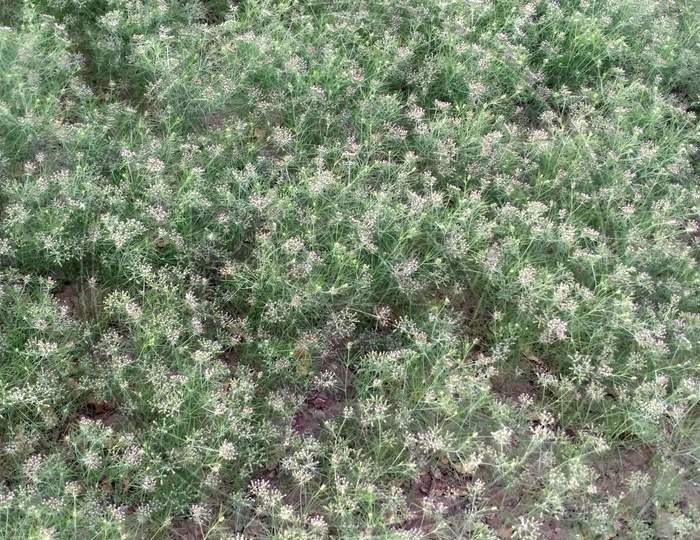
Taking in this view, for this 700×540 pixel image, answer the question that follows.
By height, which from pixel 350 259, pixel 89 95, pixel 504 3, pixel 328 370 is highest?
pixel 504 3

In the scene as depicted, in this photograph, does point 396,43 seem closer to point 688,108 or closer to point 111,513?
point 688,108

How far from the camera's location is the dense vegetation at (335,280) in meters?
3.35

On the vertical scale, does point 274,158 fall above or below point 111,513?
above

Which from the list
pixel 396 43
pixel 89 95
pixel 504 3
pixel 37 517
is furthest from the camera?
pixel 504 3

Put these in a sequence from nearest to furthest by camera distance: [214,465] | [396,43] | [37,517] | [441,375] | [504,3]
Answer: [37,517]
[214,465]
[441,375]
[396,43]
[504,3]

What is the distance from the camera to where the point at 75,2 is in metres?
4.84

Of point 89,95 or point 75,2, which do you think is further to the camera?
point 75,2

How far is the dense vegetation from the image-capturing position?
3.35 m

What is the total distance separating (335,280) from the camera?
4.00 meters

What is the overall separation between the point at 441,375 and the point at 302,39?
2.95 meters

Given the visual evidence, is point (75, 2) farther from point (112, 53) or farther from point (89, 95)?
point (89, 95)

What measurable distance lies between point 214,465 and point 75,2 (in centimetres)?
368

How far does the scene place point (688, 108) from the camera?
586 cm

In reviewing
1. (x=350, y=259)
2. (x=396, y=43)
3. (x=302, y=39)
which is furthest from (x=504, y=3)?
(x=350, y=259)
